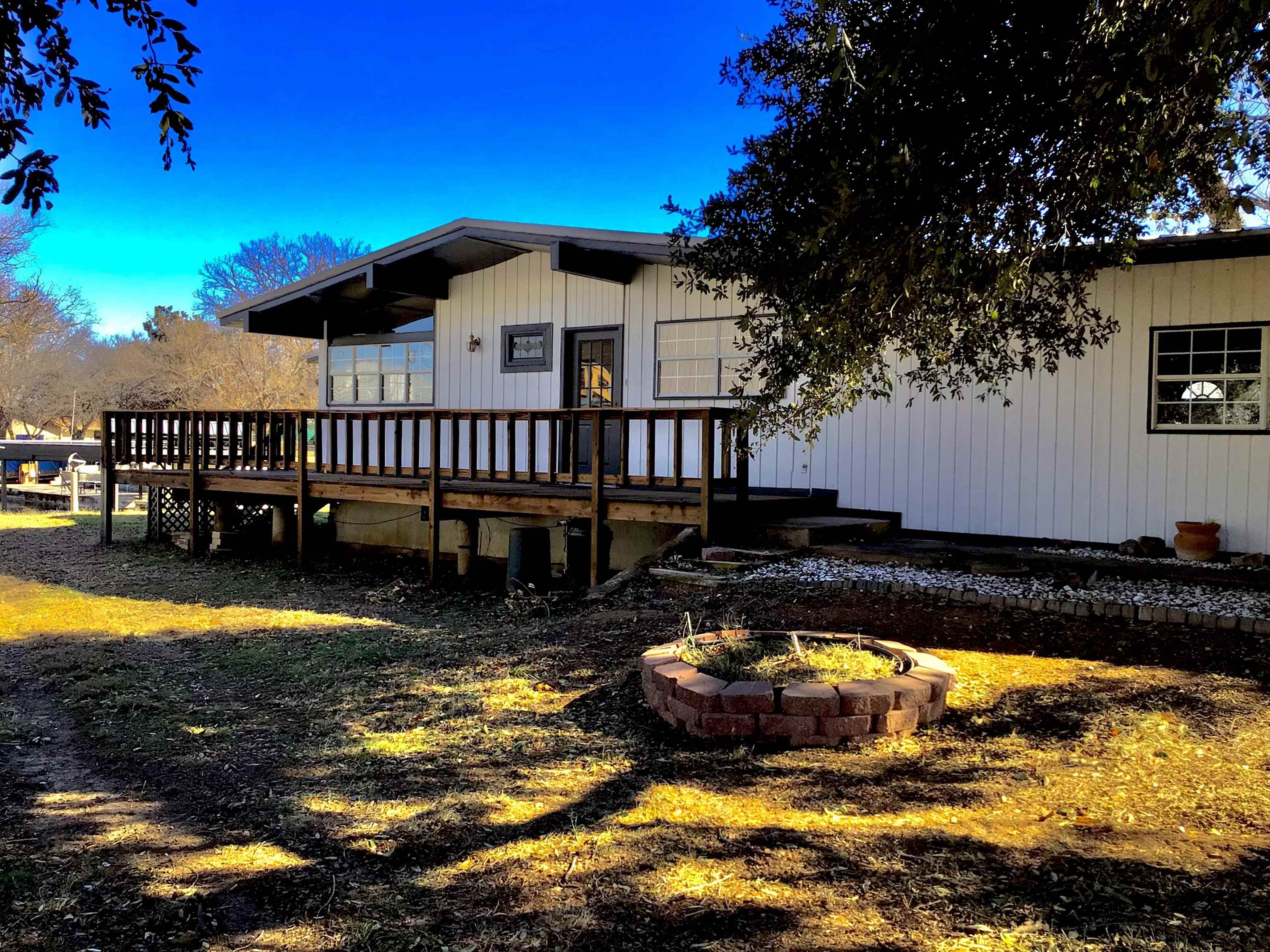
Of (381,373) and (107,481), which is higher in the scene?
(381,373)

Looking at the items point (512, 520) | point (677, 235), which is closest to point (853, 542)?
point (677, 235)

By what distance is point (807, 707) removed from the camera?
404cm

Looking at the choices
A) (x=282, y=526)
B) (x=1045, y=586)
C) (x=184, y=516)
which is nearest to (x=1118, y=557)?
(x=1045, y=586)

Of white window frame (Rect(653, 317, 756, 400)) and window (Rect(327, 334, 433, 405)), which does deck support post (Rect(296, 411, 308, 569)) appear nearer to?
window (Rect(327, 334, 433, 405))

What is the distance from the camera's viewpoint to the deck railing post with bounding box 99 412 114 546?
542 inches

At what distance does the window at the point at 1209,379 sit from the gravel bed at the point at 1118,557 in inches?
46.4

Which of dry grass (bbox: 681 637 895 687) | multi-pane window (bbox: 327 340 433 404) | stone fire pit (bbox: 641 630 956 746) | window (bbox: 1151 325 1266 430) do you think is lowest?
stone fire pit (bbox: 641 630 956 746)

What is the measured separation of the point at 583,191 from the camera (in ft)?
119

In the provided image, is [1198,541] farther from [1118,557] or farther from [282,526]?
[282,526]

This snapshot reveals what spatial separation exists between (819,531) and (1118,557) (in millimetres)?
2504

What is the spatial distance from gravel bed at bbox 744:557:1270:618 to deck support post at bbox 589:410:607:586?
1.99 meters

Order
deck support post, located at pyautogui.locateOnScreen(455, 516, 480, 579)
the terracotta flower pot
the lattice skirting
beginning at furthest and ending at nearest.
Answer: the lattice skirting, deck support post, located at pyautogui.locateOnScreen(455, 516, 480, 579), the terracotta flower pot

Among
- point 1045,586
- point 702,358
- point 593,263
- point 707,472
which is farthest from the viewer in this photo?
point 593,263

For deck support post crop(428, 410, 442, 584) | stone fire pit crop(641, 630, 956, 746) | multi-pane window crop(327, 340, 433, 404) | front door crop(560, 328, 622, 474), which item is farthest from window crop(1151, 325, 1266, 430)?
multi-pane window crop(327, 340, 433, 404)
